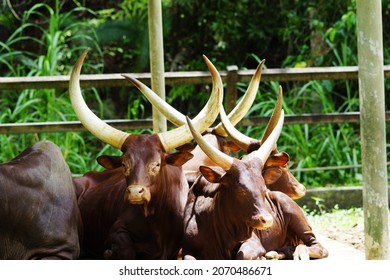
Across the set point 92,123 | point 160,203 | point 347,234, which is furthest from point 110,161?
point 347,234

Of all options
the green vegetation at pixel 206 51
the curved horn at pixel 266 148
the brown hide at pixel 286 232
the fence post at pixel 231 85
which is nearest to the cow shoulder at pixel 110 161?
the curved horn at pixel 266 148

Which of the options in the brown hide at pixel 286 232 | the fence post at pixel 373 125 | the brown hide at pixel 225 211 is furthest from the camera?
the fence post at pixel 373 125

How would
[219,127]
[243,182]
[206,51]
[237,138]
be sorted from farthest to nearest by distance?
1. [206,51]
2. [219,127]
3. [237,138]
4. [243,182]

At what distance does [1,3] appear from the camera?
11.9 meters

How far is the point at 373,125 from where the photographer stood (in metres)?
5.07

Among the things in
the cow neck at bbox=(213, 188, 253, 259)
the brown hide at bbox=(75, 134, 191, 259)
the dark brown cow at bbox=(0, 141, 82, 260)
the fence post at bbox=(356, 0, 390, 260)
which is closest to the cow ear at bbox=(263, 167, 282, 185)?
the cow neck at bbox=(213, 188, 253, 259)

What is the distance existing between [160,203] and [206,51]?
781cm

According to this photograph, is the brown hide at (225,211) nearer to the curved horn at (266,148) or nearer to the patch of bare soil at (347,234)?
the curved horn at (266,148)

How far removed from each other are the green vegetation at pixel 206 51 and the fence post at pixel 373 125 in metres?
4.39

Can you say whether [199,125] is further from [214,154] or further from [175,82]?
[175,82]

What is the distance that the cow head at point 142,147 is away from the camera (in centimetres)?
455
